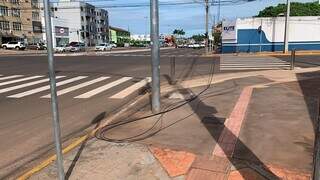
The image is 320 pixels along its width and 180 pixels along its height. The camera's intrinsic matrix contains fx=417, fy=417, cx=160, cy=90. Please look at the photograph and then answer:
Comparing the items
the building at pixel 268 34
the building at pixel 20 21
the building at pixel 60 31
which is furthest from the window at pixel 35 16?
the building at pixel 268 34

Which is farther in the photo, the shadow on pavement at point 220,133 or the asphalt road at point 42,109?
the asphalt road at point 42,109

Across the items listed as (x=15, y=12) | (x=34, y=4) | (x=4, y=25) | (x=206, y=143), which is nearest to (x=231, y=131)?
(x=206, y=143)

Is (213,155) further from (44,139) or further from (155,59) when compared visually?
(155,59)

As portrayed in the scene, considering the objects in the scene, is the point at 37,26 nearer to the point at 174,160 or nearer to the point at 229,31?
the point at 229,31

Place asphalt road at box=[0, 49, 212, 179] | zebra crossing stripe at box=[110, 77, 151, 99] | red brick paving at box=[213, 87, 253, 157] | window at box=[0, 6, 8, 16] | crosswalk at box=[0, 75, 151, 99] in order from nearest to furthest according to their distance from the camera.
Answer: red brick paving at box=[213, 87, 253, 157], asphalt road at box=[0, 49, 212, 179], zebra crossing stripe at box=[110, 77, 151, 99], crosswalk at box=[0, 75, 151, 99], window at box=[0, 6, 8, 16]

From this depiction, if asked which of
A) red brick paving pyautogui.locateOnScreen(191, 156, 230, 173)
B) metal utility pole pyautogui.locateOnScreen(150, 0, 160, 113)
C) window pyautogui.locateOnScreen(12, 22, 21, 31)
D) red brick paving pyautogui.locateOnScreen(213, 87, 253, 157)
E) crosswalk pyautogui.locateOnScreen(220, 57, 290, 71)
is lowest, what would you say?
crosswalk pyautogui.locateOnScreen(220, 57, 290, 71)

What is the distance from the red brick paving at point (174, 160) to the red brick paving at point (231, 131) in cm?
52

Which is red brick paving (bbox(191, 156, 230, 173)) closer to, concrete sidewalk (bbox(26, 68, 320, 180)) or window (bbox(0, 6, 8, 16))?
concrete sidewalk (bbox(26, 68, 320, 180))

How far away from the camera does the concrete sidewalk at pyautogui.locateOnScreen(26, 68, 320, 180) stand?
19.1 feet

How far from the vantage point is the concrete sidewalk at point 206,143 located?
5828mm

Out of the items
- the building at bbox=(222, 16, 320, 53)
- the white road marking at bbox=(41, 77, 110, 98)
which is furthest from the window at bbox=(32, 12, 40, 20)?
the white road marking at bbox=(41, 77, 110, 98)

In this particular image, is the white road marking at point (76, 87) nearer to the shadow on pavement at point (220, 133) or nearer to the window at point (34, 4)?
the shadow on pavement at point (220, 133)

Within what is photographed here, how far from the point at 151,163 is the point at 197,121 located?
301 cm

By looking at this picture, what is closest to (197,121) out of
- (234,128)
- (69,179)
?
(234,128)
